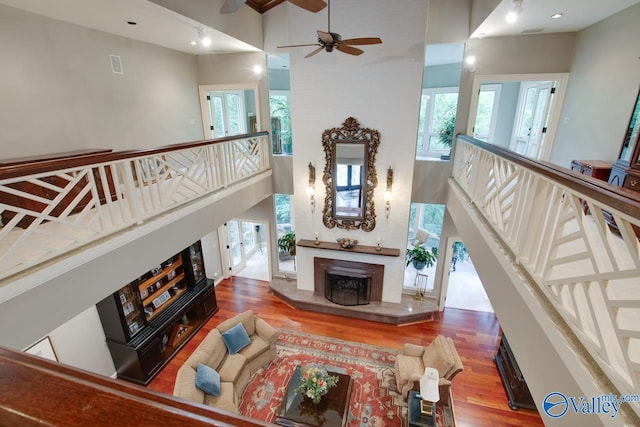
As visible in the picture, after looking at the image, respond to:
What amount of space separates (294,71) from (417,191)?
10.8 ft

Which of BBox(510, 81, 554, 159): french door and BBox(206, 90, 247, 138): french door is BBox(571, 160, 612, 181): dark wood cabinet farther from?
BBox(206, 90, 247, 138): french door

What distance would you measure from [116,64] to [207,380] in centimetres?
486

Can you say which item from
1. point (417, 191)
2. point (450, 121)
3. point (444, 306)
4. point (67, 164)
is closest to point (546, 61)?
point (450, 121)

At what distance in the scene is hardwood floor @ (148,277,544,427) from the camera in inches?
167

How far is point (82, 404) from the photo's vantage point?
0.40m

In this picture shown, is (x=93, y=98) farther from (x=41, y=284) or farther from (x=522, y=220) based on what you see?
(x=522, y=220)

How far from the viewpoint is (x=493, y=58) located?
4.96 meters

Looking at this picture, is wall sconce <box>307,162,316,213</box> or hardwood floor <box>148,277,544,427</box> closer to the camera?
hardwood floor <box>148,277,544,427</box>

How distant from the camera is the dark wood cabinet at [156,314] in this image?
173 inches

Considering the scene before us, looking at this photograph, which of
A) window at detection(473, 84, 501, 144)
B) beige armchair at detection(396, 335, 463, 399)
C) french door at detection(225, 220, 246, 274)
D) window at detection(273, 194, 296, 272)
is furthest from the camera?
window at detection(273, 194, 296, 272)

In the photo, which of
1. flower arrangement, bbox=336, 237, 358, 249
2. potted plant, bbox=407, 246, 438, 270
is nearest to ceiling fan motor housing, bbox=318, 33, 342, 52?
flower arrangement, bbox=336, 237, 358, 249

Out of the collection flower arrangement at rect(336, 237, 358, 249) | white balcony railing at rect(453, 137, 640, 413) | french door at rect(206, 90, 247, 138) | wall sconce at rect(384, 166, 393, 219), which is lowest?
flower arrangement at rect(336, 237, 358, 249)

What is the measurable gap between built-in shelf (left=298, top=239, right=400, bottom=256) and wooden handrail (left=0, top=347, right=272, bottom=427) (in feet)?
18.4

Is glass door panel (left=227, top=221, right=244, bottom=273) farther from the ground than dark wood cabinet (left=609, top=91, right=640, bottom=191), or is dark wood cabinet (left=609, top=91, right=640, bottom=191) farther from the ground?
dark wood cabinet (left=609, top=91, right=640, bottom=191)
